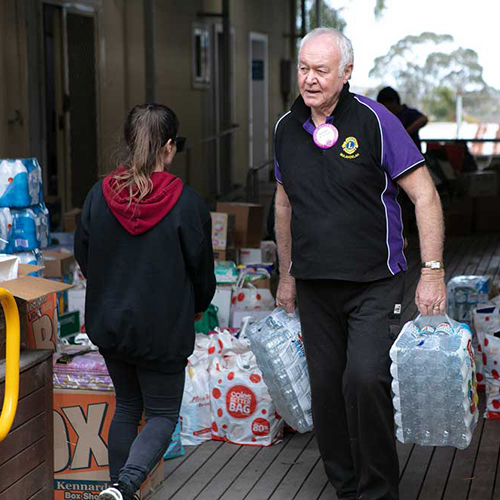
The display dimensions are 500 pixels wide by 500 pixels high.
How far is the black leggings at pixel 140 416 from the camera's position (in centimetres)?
307

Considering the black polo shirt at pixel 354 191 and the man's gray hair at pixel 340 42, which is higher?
the man's gray hair at pixel 340 42

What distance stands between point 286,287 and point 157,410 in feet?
2.21

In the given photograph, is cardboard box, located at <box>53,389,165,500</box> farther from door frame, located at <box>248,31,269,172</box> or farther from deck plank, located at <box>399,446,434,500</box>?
door frame, located at <box>248,31,269,172</box>

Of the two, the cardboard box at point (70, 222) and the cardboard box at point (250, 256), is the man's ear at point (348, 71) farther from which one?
the cardboard box at point (70, 222)

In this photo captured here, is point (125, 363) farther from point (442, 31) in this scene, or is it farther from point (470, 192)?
point (442, 31)

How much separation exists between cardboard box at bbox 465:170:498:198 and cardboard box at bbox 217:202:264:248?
505cm

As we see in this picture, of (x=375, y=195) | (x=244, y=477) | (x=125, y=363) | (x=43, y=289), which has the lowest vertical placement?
(x=244, y=477)

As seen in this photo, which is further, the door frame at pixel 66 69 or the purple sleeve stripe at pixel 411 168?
the door frame at pixel 66 69

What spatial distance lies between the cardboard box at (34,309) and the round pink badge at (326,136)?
3.10ft

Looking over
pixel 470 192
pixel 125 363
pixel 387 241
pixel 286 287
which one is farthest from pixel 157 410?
pixel 470 192

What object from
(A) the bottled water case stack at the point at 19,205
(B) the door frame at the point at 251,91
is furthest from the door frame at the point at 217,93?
(A) the bottled water case stack at the point at 19,205

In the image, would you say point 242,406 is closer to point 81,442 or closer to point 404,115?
point 81,442

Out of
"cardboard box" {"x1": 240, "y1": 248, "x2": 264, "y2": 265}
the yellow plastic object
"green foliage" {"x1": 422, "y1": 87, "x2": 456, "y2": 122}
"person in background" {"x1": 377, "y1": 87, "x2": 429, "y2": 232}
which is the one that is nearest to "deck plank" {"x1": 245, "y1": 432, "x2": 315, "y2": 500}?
the yellow plastic object

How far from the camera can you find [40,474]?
3.13 metres
